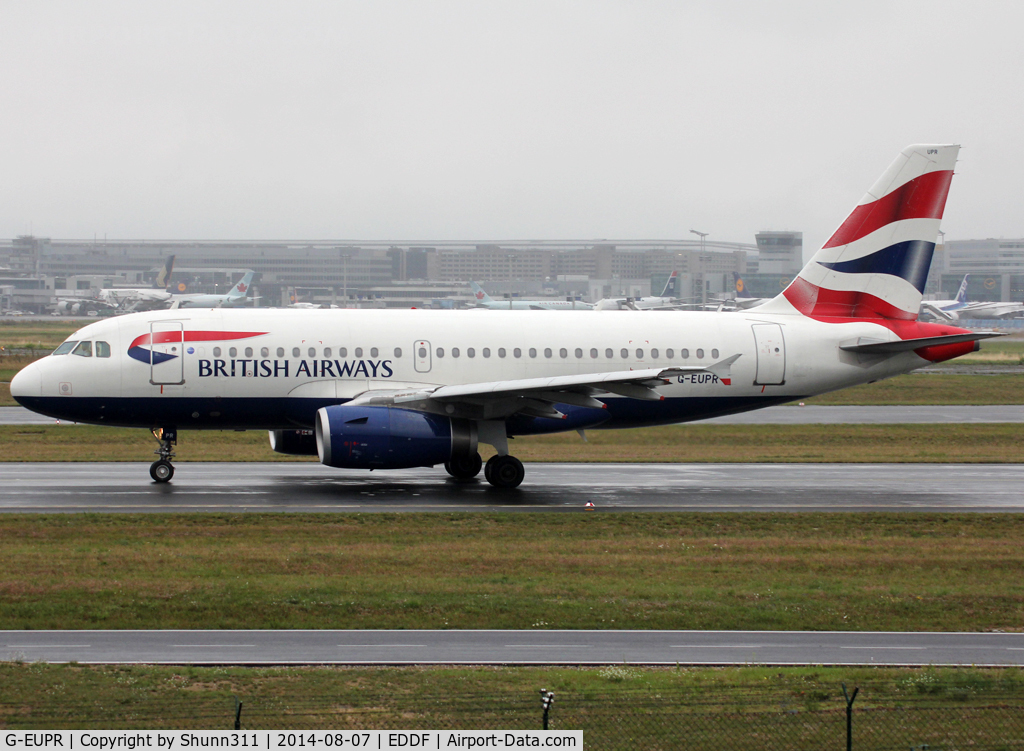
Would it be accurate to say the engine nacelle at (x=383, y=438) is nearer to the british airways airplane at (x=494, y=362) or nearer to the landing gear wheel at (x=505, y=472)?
the british airways airplane at (x=494, y=362)

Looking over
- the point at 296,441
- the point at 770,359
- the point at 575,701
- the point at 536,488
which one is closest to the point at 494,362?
the point at 536,488

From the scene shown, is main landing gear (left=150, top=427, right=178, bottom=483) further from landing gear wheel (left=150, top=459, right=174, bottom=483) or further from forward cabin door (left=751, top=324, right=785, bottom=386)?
forward cabin door (left=751, top=324, right=785, bottom=386)

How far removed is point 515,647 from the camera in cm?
1562

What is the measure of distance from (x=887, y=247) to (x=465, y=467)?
1457 cm

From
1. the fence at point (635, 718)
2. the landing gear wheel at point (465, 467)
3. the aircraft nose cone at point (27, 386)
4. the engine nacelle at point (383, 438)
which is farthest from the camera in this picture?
the landing gear wheel at point (465, 467)

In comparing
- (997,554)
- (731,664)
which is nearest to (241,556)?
(731,664)

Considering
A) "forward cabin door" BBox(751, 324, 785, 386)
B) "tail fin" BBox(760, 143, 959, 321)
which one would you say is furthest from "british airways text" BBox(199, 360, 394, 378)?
"tail fin" BBox(760, 143, 959, 321)

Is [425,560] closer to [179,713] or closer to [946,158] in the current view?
[179,713]

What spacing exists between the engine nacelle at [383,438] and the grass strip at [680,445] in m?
8.46

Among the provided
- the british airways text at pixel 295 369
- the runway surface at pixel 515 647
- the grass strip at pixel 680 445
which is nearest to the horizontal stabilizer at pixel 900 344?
the grass strip at pixel 680 445

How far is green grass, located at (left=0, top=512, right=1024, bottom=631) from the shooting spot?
56.4ft

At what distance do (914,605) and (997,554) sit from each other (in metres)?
5.18

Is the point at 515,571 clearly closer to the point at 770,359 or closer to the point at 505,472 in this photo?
the point at 505,472

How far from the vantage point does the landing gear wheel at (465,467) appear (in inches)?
1244
